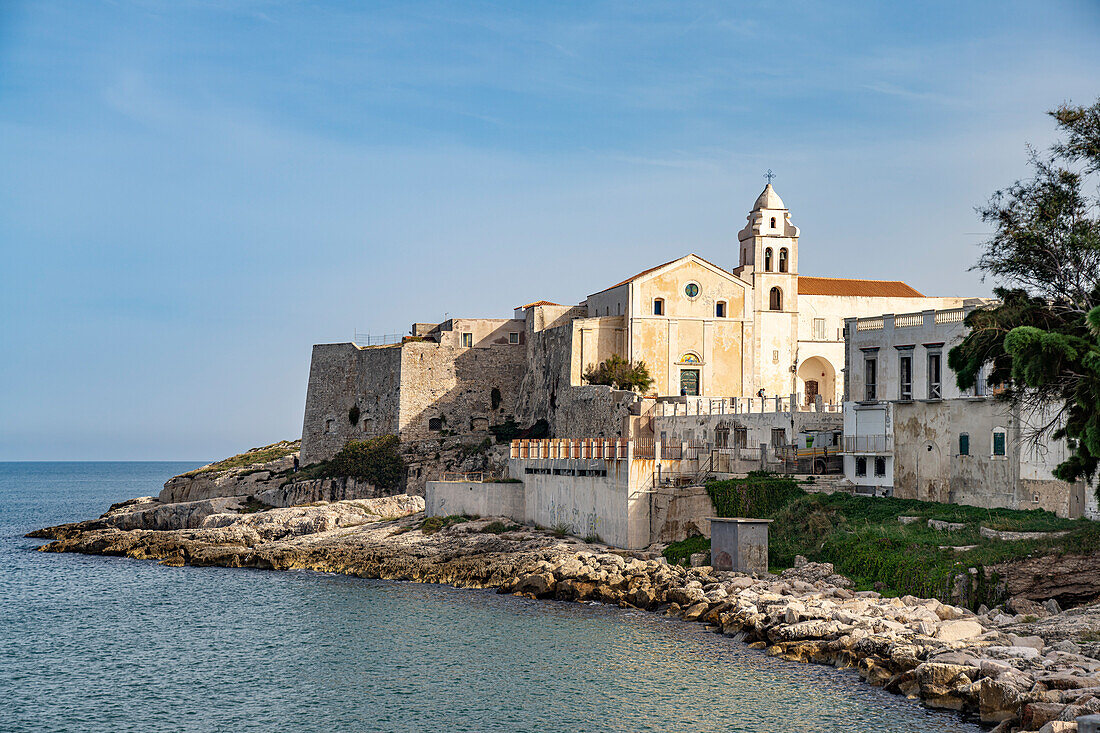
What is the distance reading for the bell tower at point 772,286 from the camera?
205 feet

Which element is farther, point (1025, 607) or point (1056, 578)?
point (1056, 578)

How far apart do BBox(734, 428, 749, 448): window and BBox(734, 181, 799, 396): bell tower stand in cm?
1643

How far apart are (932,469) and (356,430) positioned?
43360mm

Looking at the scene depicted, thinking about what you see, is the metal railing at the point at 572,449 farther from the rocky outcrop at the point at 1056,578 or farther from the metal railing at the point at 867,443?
the rocky outcrop at the point at 1056,578

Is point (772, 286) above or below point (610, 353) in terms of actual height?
above

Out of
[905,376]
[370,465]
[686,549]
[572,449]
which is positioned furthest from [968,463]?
[370,465]

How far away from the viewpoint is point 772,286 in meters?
64.4

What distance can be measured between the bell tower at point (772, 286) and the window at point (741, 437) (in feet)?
53.9

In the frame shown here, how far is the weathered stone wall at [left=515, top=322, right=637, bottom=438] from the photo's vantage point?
5450 centimetres

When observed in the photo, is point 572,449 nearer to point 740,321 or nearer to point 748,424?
point 748,424

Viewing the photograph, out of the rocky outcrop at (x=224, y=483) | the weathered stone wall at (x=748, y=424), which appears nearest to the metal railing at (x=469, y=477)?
the weathered stone wall at (x=748, y=424)

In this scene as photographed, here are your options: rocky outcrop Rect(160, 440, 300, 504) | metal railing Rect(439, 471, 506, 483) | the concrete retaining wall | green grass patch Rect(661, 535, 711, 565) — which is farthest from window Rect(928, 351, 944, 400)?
rocky outcrop Rect(160, 440, 300, 504)

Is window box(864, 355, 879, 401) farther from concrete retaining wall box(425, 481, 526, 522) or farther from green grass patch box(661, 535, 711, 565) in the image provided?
concrete retaining wall box(425, 481, 526, 522)

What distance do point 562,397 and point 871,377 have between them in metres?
26.0
